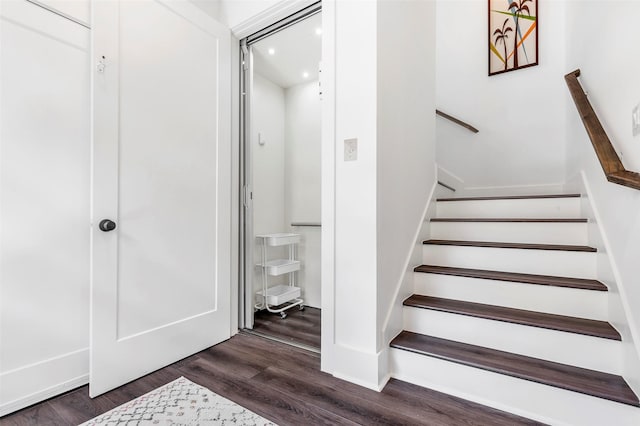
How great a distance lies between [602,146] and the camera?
1506 mm

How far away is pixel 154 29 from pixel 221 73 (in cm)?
51

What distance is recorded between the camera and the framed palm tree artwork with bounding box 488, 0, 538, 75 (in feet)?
10.3

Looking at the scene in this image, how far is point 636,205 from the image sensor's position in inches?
52.3

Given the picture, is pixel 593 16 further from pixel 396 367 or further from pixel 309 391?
pixel 309 391

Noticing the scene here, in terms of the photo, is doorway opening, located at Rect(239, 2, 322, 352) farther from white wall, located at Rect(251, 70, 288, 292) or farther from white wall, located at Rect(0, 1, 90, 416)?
white wall, located at Rect(0, 1, 90, 416)

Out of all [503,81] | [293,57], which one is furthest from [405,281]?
[503,81]

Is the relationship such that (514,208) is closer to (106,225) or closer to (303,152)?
(303,152)

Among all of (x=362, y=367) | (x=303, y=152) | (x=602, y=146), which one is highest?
(x=303, y=152)

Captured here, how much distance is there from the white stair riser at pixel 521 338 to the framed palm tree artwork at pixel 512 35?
9.38 ft

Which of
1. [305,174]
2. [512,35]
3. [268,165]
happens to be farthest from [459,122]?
[268,165]

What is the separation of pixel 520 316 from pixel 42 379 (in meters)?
2.53

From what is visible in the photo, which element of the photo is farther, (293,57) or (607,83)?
(293,57)

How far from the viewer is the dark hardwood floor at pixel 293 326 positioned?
7.86 ft

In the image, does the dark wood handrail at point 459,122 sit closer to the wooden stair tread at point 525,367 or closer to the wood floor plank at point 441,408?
the wooden stair tread at point 525,367
